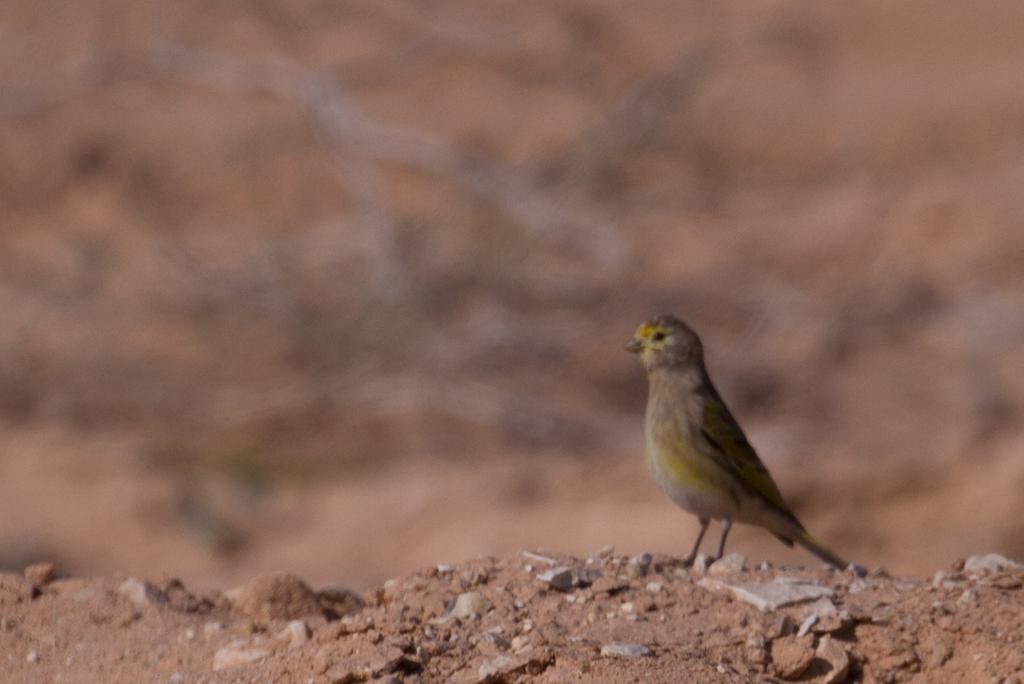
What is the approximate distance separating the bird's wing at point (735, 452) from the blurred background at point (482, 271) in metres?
3.28

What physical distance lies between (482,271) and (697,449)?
7.87m

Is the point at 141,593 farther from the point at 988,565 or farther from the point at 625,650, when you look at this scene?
the point at 988,565

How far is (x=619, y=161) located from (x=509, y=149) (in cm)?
178

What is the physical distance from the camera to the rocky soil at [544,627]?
5.05 m

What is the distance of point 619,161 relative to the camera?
18.9m

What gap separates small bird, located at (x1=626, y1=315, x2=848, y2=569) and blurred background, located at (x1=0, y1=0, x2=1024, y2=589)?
3.30 m

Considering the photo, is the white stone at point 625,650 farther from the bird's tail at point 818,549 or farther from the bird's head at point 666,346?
the bird's head at point 666,346

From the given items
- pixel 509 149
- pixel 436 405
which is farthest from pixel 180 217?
pixel 436 405

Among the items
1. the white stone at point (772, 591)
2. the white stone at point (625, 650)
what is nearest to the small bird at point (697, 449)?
the white stone at point (772, 591)

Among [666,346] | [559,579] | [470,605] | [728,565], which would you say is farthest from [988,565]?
[666,346]

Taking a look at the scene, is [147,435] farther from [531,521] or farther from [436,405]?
[531,521]

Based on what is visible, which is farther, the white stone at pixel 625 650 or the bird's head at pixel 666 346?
the bird's head at pixel 666 346

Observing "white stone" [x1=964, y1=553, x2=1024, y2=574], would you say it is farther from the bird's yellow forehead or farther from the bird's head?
the bird's yellow forehead

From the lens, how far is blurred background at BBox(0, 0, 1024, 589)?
42.1 ft
